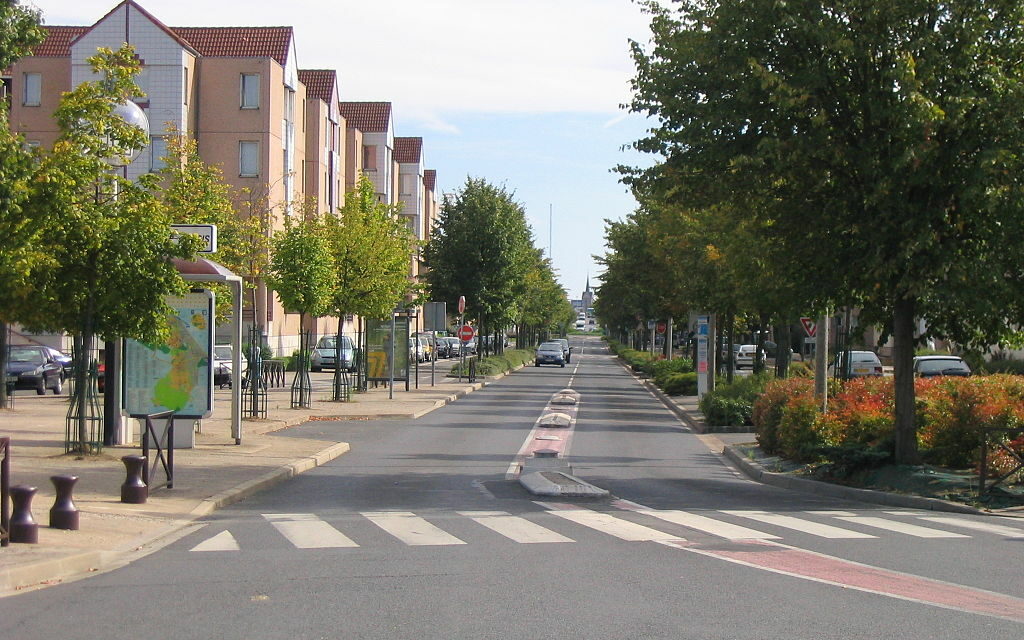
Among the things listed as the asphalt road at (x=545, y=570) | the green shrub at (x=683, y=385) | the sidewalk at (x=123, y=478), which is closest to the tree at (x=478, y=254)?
the green shrub at (x=683, y=385)

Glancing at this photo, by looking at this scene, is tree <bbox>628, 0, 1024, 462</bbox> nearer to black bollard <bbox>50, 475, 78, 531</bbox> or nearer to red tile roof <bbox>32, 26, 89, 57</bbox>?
black bollard <bbox>50, 475, 78, 531</bbox>

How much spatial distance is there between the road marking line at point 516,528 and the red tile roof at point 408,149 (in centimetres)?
7752

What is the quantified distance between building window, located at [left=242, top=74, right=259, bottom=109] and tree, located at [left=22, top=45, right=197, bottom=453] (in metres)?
36.7

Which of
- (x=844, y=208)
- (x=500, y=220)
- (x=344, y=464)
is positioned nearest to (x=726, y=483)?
(x=844, y=208)

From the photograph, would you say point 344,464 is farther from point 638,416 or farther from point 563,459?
point 638,416

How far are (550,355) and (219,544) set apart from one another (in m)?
61.9

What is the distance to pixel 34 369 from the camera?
34.6m

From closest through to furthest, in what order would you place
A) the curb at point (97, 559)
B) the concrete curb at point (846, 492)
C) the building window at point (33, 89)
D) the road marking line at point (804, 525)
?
the curb at point (97, 559)
the road marking line at point (804, 525)
the concrete curb at point (846, 492)
the building window at point (33, 89)

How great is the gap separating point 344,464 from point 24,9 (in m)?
8.59

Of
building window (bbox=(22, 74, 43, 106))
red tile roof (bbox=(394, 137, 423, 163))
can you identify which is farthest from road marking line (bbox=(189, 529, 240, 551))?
red tile roof (bbox=(394, 137, 423, 163))

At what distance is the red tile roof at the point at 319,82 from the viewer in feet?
207

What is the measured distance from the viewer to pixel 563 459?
20203mm

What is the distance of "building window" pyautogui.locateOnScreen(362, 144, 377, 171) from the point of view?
7625 centimetres

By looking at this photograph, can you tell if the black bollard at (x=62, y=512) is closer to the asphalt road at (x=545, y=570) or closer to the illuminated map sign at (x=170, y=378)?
the asphalt road at (x=545, y=570)
